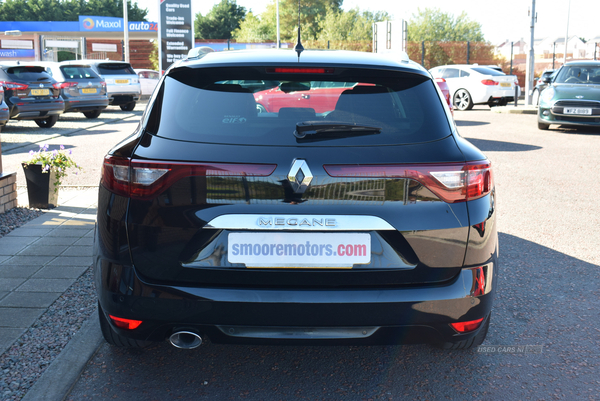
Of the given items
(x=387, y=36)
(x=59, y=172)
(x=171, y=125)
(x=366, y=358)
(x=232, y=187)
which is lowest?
(x=366, y=358)

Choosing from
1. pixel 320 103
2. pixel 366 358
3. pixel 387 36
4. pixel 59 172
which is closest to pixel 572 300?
pixel 366 358

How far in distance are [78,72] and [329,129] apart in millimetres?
17924

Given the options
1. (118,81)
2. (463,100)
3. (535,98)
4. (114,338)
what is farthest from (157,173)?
(535,98)

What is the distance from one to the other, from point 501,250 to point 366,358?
246 cm

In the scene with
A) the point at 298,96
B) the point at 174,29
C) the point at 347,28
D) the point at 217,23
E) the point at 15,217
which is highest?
the point at 217,23

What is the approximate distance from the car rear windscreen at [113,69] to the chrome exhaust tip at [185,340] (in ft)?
67.0

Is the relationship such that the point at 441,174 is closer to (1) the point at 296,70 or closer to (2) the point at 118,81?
(1) the point at 296,70

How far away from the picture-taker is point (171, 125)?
2.61m

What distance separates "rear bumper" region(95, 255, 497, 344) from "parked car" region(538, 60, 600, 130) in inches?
528

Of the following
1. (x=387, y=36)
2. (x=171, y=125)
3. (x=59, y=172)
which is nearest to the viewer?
(x=171, y=125)

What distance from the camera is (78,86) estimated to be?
1825 centimetres

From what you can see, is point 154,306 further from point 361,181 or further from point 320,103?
point 320,103

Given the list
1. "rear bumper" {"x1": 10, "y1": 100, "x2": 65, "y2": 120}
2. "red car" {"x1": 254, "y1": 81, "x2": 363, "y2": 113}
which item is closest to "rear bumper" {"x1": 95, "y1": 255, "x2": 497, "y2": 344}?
"red car" {"x1": 254, "y1": 81, "x2": 363, "y2": 113}

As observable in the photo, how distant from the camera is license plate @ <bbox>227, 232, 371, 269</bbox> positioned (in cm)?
241
